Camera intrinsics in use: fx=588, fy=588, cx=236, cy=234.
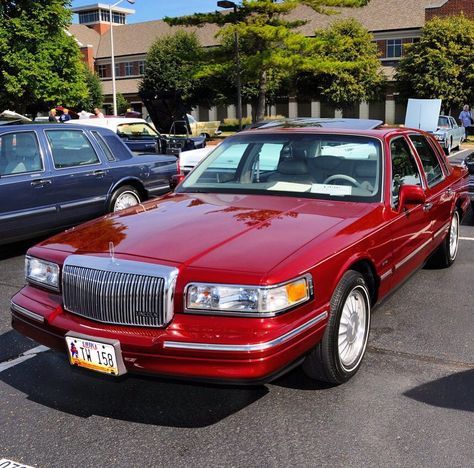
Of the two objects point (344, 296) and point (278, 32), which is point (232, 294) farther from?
point (278, 32)

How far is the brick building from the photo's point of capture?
49.7m

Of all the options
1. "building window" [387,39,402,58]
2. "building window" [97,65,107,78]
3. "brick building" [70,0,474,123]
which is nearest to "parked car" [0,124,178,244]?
"brick building" [70,0,474,123]

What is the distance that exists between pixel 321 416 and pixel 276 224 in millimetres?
1156

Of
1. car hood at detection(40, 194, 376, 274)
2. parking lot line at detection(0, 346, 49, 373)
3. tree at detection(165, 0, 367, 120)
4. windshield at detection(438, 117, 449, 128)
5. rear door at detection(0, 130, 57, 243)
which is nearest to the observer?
car hood at detection(40, 194, 376, 274)

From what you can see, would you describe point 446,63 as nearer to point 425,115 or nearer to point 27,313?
point 425,115

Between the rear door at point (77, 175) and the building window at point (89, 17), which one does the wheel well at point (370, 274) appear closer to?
the rear door at point (77, 175)

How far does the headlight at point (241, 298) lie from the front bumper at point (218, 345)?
5cm

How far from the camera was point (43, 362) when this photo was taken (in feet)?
13.5

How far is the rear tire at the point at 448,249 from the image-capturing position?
20.4 feet

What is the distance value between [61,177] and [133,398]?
4386mm

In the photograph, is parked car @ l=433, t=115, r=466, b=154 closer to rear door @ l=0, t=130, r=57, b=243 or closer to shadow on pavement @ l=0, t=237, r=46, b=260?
shadow on pavement @ l=0, t=237, r=46, b=260

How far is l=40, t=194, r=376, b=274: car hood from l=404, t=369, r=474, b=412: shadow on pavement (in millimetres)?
1109

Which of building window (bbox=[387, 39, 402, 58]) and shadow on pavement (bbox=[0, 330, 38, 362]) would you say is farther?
building window (bbox=[387, 39, 402, 58])

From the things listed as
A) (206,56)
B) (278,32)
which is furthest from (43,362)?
(206,56)
